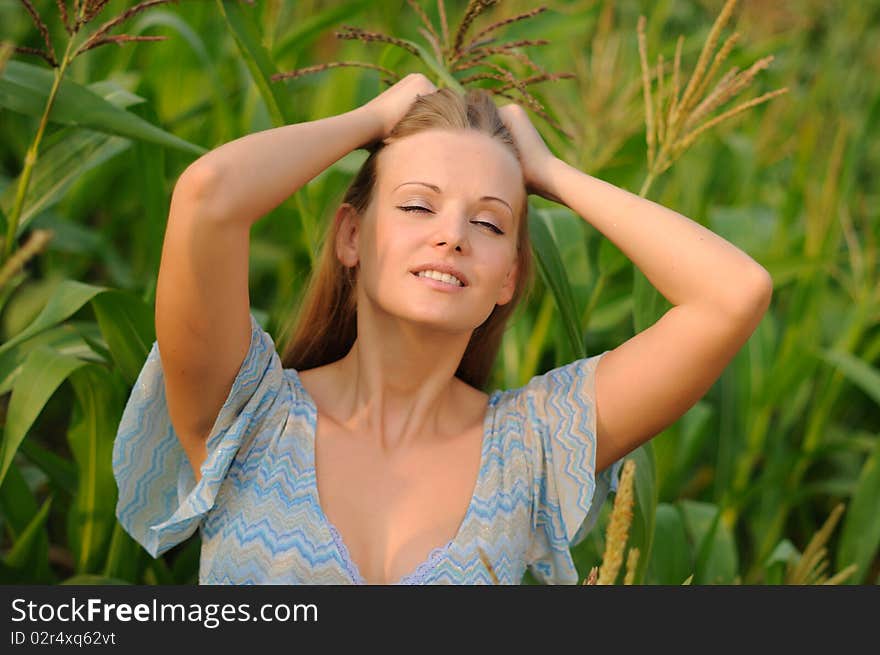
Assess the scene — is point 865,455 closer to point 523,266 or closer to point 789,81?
point 789,81

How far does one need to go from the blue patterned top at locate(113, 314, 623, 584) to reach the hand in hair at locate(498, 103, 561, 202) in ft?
0.86

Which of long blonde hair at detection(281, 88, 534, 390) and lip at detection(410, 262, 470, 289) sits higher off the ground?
long blonde hair at detection(281, 88, 534, 390)

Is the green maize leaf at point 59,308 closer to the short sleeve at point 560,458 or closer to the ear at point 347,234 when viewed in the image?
the ear at point 347,234

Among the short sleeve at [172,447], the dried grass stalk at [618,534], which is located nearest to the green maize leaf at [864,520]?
the short sleeve at [172,447]

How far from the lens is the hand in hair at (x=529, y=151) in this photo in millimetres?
1570

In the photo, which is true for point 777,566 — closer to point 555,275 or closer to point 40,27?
point 555,275

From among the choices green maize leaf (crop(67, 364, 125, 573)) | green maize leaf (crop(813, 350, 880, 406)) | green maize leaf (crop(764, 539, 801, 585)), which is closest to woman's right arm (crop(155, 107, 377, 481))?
green maize leaf (crop(67, 364, 125, 573))

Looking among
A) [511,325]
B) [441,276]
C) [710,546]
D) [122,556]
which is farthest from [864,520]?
[122,556]

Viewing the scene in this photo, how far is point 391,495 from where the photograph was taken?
145 centimetres

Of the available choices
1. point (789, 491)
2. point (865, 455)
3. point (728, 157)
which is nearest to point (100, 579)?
point (789, 491)

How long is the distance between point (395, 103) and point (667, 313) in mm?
481

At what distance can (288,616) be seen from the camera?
1.30m

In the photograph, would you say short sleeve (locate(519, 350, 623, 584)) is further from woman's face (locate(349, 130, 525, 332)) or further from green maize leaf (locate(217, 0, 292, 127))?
green maize leaf (locate(217, 0, 292, 127))

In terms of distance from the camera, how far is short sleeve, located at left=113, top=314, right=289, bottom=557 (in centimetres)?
142
